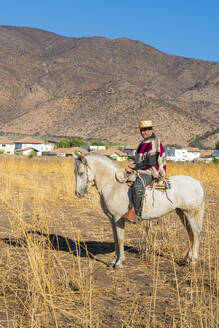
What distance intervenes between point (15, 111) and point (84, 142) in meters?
67.8

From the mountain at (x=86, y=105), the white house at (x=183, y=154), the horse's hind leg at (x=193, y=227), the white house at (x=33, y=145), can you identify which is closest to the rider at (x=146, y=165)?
the horse's hind leg at (x=193, y=227)

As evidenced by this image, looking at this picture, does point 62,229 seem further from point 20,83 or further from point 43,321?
point 20,83

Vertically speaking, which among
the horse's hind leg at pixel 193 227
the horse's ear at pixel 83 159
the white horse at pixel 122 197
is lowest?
the horse's hind leg at pixel 193 227

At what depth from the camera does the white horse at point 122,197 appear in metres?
5.35

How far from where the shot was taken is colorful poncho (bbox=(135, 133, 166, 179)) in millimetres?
5211

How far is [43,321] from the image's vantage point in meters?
3.52

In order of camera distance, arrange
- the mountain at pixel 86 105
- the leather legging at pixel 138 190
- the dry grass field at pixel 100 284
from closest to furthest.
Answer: the dry grass field at pixel 100 284
the leather legging at pixel 138 190
the mountain at pixel 86 105

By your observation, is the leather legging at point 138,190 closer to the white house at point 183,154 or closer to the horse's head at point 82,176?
the horse's head at point 82,176

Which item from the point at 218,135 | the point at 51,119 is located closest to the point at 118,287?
the point at 218,135

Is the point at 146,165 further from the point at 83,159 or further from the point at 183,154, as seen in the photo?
the point at 183,154

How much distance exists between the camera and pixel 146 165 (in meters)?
5.36

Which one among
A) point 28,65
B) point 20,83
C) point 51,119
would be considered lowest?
point 51,119

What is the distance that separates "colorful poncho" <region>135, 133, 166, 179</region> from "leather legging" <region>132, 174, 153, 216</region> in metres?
0.09

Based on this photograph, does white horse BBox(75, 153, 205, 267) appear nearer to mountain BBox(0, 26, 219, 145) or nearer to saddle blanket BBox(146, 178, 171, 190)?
saddle blanket BBox(146, 178, 171, 190)
